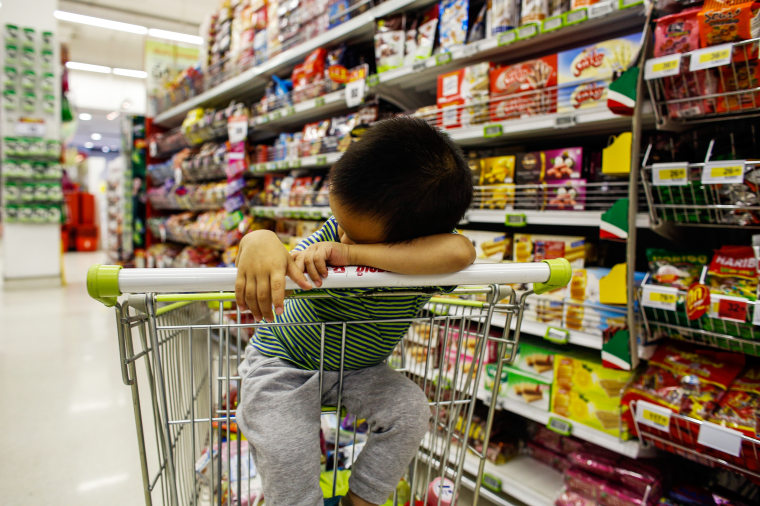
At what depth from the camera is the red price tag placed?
1.24 m

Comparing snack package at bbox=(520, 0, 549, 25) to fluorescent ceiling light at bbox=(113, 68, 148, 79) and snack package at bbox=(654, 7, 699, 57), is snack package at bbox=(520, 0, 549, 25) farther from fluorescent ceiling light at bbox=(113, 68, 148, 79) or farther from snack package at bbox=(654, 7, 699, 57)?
fluorescent ceiling light at bbox=(113, 68, 148, 79)

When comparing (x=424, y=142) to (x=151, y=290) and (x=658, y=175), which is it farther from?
(x=658, y=175)

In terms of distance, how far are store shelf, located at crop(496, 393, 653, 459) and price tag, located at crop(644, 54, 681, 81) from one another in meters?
1.12

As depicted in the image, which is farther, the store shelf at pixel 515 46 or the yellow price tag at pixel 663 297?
the store shelf at pixel 515 46

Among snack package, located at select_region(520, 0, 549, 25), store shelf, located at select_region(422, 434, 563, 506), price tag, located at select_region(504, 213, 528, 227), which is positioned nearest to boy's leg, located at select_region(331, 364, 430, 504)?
store shelf, located at select_region(422, 434, 563, 506)

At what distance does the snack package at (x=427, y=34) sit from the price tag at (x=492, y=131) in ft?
1.84

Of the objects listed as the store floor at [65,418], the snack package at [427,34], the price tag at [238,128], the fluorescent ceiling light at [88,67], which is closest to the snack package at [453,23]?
the snack package at [427,34]

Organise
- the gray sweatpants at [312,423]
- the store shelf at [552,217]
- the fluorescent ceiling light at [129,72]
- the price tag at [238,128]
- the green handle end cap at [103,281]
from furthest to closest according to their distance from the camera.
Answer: the fluorescent ceiling light at [129,72] < the price tag at [238,128] < the store shelf at [552,217] < the gray sweatpants at [312,423] < the green handle end cap at [103,281]

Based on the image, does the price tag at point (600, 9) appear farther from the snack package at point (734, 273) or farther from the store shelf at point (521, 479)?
the store shelf at point (521, 479)

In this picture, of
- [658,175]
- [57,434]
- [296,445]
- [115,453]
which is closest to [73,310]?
[57,434]

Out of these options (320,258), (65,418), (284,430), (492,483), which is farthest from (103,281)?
(65,418)

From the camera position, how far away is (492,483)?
5.95 feet

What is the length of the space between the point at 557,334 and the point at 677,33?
1006mm

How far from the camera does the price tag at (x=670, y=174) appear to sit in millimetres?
1329
